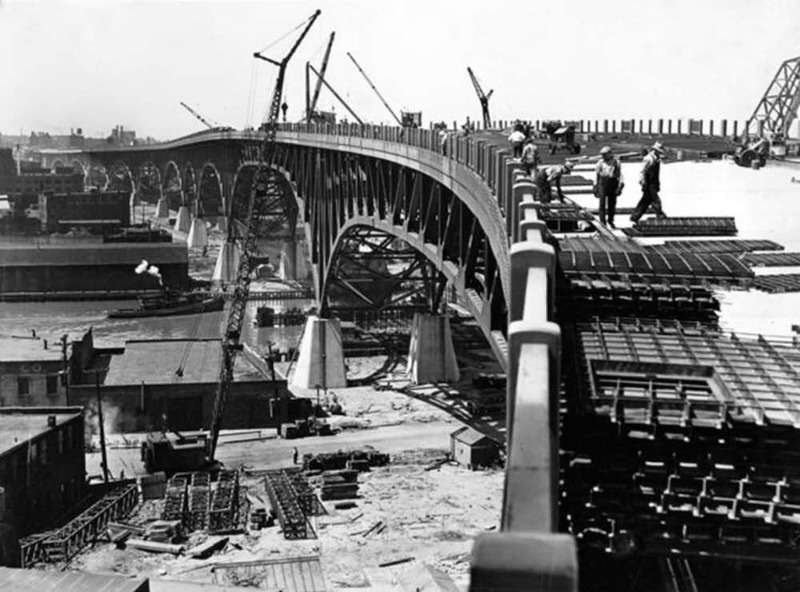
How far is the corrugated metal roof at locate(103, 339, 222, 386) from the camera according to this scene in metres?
52.8

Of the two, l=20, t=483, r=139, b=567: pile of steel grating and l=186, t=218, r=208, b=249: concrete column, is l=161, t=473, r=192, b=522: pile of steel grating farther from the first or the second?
l=186, t=218, r=208, b=249: concrete column

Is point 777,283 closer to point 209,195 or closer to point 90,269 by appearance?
point 90,269

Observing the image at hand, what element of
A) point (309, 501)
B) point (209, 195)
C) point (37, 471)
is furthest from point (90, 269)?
point (309, 501)

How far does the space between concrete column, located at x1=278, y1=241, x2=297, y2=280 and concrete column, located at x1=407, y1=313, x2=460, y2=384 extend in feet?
150

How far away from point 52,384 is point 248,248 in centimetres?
1953

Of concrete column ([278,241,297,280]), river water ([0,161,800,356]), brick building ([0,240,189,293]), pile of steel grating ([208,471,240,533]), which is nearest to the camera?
river water ([0,161,800,356])

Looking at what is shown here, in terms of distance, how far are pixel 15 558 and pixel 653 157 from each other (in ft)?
82.7

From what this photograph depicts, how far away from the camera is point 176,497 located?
38.8m

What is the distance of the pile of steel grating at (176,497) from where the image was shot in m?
36.4

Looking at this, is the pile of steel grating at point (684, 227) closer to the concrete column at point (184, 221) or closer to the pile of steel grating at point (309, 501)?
the pile of steel grating at point (309, 501)

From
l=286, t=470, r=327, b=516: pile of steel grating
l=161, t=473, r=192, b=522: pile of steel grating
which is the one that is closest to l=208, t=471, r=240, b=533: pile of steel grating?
l=161, t=473, r=192, b=522: pile of steel grating

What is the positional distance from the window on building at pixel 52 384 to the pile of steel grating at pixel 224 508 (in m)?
17.7

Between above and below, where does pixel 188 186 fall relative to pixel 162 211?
above

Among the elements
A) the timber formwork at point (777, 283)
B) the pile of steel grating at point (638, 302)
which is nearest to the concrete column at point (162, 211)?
the timber formwork at point (777, 283)
